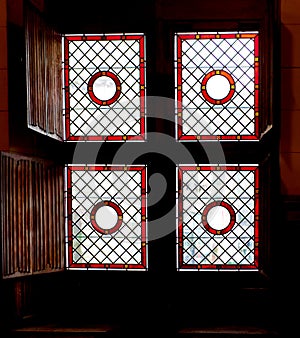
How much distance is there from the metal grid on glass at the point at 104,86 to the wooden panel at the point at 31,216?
0.36 meters

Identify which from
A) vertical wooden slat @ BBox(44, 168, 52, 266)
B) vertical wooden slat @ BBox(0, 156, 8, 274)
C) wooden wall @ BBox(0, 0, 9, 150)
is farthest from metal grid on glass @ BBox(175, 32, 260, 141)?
vertical wooden slat @ BBox(0, 156, 8, 274)

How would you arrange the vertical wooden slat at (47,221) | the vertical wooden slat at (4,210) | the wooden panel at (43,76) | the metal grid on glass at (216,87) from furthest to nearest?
the metal grid on glass at (216,87) → the vertical wooden slat at (47,221) → the wooden panel at (43,76) → the vertical wooden slat at (4,210)

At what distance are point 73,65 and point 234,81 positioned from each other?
3.17 ft

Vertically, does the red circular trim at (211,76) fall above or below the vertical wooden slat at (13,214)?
above

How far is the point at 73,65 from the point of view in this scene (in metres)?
2.82

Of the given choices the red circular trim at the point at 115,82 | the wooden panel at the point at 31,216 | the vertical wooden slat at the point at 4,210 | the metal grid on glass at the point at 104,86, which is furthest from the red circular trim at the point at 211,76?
the vertical wooden slat at the point at 4,210

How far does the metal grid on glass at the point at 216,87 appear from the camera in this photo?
108 inches

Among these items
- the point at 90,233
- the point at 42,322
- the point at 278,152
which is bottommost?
the point at 42,322

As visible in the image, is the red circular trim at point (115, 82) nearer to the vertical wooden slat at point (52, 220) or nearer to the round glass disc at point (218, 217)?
the vertical wooden slat at point (52, 220)

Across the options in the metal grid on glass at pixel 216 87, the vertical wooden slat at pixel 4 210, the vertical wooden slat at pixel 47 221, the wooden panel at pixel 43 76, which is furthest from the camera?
the metal grid on glass at pixel 216 87

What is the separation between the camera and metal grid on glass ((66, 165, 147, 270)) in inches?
110

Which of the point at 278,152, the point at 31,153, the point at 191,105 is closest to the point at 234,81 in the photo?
the point at 191,105

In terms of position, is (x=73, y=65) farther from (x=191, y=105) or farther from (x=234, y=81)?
(x=234, y=81)

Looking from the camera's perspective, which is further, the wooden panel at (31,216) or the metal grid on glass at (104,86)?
the metal grid on glass at (104,86)
